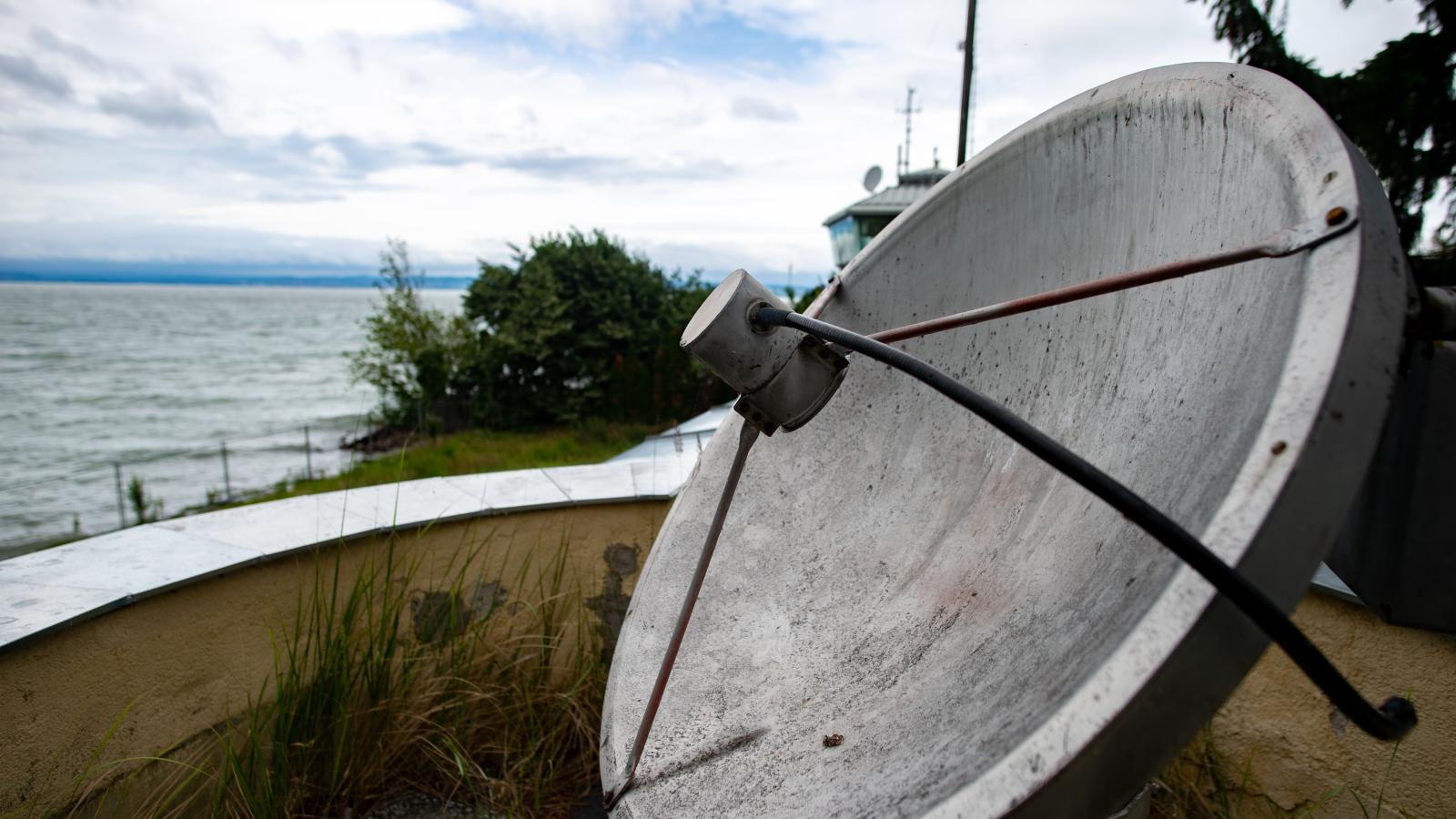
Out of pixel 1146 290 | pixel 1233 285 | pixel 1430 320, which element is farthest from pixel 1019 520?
pixel 1430 320

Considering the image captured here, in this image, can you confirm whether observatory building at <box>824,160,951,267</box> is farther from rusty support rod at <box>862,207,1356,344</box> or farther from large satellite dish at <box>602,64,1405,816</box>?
rusty support rod at <box>862,207,1356,344</box>

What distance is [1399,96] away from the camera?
3.61 meters

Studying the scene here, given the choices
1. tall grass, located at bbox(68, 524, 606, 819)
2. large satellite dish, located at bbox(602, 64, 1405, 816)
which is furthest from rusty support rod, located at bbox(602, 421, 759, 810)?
tall grass, located at bbox(68, 524, 606, 819)

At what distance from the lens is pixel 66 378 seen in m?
35.3

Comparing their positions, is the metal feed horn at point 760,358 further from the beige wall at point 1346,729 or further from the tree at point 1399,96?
the tree at point 1399,96

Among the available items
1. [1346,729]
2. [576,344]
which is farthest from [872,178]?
[1346,729]

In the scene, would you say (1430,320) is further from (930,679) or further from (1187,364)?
(930,679)

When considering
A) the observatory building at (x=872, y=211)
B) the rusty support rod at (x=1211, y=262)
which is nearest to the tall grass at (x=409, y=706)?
the rusty support rod at (x=1211, y=262)

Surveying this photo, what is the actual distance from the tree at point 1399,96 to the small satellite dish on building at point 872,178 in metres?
7.93

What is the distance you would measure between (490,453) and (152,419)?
792 inches

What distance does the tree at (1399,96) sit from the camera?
3.48 meters

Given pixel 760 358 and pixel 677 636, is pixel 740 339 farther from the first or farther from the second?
pixel 677 636

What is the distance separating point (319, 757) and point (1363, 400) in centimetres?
245

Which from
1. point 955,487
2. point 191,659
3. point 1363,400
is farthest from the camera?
point 191,659
